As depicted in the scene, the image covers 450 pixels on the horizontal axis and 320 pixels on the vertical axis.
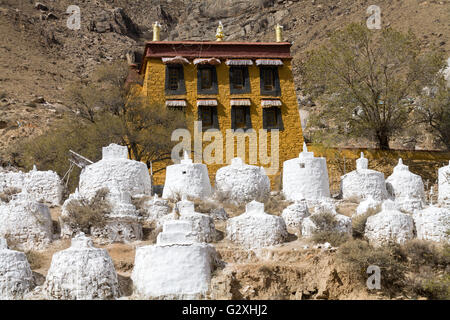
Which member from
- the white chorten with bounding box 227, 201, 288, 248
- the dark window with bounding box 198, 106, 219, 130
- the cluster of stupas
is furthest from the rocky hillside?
the white chorten with bounding box 227, 201, 288, 248

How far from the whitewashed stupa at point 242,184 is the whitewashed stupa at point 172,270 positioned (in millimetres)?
7212

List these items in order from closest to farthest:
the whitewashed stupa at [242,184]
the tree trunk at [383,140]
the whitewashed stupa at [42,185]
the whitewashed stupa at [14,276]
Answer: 1. the whitewashed stupa at [14,276]
2. the whitewashed stupa at [242,184]
3. the whitewashed stupa at [42,185]
4. the tree trunk at [383,140]

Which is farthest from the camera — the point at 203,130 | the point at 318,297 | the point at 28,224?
the point at 203,130

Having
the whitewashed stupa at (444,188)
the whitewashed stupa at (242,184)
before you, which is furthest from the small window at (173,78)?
the whitewashed stupa at (444,188)

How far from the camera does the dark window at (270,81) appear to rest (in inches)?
1471

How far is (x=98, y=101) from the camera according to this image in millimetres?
33781

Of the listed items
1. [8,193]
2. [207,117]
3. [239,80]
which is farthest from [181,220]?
[239,80]

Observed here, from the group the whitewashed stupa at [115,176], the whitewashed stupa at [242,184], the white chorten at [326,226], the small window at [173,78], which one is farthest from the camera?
the small window at [173,78]

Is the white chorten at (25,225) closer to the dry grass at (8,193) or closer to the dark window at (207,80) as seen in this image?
the dry grass at (8,193)

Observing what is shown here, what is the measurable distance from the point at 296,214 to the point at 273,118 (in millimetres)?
12845

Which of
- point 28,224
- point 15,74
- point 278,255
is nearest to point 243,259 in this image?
point 278,255

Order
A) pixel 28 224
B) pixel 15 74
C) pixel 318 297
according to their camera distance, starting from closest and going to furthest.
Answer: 1. pixel 318 297
2. pixel 28 224
3. pixel 15 74

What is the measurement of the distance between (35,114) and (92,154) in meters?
18.8

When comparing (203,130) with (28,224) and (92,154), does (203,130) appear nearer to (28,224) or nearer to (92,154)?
(92,154)
